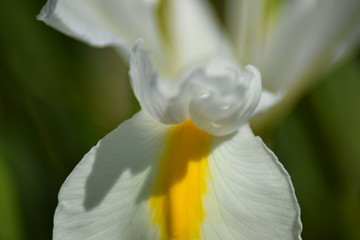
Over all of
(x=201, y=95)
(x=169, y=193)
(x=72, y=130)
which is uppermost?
(x=201, y=95)

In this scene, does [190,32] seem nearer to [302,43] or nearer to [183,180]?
[302,43]

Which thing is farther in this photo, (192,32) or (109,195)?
(192,32)

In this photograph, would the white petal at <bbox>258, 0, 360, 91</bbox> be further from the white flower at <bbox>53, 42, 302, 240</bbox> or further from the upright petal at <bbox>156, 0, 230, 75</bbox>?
the white flower at <bbox>53, 42, 302, 240</bbox>

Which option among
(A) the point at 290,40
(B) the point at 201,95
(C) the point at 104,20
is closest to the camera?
(B) the point at 201,95

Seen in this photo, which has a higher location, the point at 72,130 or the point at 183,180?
the point at 183,180

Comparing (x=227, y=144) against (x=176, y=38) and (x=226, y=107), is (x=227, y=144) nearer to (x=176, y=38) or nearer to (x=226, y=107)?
(x=226, y=107)

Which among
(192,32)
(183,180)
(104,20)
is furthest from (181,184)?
(192,32)

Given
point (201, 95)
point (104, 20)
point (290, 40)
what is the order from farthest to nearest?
point (290, 40) < point (104, 20) < point (201, 95)

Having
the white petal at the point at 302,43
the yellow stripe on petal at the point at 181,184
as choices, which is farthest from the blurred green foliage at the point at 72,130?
the yellow stripe on petal at the point at 181,184
